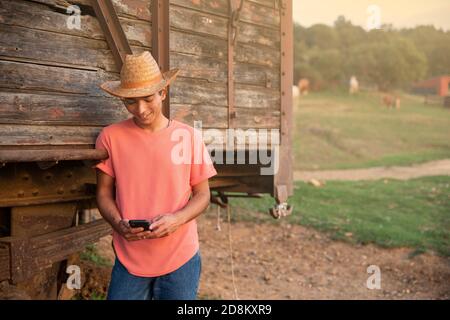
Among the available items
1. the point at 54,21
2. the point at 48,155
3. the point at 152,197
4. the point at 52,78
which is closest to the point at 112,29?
the point at 54,21

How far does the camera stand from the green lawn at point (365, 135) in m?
20.9

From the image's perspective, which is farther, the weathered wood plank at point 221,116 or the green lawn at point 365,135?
the green lawn at point 365,135

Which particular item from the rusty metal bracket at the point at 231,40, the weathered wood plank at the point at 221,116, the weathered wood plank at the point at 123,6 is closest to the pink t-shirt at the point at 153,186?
the weathered wood plank at the point at 123,6

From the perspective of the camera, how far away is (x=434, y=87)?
130 ft

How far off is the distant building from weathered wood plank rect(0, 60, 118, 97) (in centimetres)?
3564

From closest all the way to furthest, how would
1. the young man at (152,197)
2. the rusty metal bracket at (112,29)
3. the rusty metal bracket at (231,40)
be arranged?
the young man at (152,197)
the rusty metal bracket at (112,29)
the rusty metal bracket at (231,40)

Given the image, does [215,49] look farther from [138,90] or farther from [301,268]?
[301,268]

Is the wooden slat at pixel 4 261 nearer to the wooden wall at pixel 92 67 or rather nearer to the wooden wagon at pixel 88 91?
the wooden wagon at pixel 88 91

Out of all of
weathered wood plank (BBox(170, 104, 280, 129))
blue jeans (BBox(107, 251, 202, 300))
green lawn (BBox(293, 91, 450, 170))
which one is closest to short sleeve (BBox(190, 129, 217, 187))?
blue jeans (BBox(107, 251, 202, 300))

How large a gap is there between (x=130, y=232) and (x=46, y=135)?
1.39m

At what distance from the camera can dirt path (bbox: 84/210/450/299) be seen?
8445 millimetres

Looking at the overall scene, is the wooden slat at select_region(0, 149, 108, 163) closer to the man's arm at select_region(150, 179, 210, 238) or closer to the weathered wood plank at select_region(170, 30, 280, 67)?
the man's arm at select_region(150, 179, 210, 238)

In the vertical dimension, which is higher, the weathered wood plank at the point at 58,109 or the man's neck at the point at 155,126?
the weathered wood plank at the point at 58,109

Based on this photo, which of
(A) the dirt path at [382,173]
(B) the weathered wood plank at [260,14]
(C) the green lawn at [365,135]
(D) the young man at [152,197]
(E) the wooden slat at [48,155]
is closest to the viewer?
(D) the young man at [152,197]
